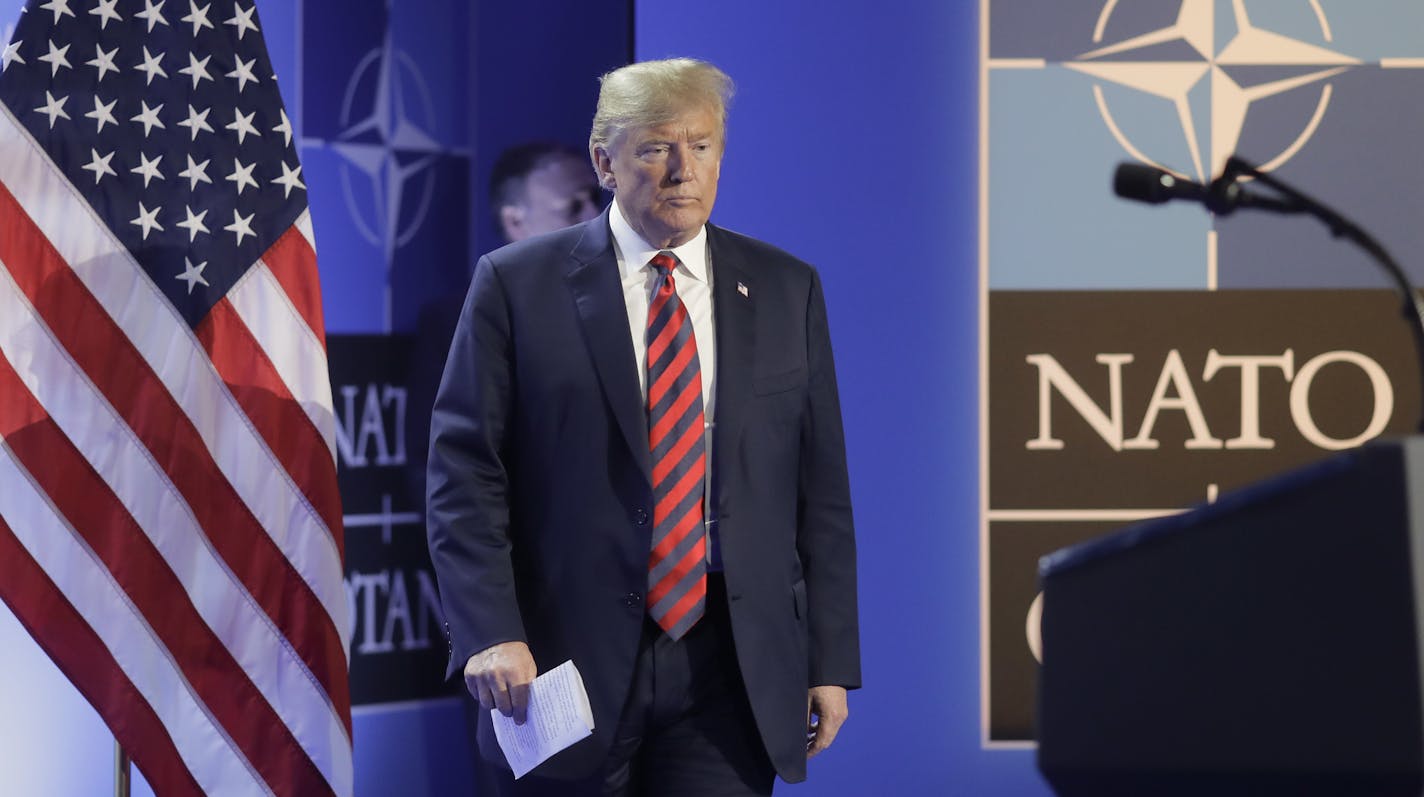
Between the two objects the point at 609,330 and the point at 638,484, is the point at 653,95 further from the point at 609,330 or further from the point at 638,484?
the point at 638,484

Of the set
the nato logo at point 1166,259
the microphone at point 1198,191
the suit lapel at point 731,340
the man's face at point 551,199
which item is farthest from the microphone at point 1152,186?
the man's face at point 551,199

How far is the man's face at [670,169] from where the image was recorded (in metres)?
2.51

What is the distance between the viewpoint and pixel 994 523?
3855 millimetres

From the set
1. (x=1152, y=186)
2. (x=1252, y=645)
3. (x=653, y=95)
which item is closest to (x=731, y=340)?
(x=653, y=95)

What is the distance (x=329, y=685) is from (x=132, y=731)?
397 mm

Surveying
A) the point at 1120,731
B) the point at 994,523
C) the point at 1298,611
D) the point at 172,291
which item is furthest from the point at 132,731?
the point at 1298,611

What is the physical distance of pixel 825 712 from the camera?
267 centimetres

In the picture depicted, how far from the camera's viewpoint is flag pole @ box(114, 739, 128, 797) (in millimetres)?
3305

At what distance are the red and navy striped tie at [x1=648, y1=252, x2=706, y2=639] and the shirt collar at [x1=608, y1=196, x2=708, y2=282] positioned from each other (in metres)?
0.12

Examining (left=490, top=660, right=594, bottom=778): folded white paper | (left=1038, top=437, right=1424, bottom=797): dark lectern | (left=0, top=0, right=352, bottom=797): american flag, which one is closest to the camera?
(left=1038, top=437, right=1424, bottom=797): dark lectern

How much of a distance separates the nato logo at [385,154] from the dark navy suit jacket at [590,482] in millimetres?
1656

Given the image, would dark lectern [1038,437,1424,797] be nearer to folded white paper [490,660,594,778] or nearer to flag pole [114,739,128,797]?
folded white paper [490,660,594,778]

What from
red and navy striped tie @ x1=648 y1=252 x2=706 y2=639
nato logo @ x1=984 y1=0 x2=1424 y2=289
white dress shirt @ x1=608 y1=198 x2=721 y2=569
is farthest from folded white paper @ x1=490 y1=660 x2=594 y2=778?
nato logo @ x1=984 y1=0 x2=1424 y2=289

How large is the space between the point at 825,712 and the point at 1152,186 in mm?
1168
